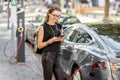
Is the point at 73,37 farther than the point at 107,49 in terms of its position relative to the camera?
Yes

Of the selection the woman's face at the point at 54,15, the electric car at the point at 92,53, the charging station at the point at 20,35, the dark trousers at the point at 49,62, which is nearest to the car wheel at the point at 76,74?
the electric car at the point at 92,53

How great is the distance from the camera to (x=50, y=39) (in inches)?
248

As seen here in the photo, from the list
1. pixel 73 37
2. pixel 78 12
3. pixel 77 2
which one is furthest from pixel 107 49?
pixel 77 2

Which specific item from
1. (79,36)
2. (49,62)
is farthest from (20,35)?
(49,62)

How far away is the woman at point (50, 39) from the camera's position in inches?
246

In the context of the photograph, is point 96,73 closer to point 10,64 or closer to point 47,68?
point 47,68

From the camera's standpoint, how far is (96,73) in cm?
621

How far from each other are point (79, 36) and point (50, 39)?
1513 mm

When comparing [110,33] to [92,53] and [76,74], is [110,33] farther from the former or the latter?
[76,74]

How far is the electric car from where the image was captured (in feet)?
20.0

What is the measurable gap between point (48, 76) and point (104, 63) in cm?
102

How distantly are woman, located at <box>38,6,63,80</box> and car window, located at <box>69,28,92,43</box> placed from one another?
98cm

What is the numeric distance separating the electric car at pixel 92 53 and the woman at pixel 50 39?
57 cm

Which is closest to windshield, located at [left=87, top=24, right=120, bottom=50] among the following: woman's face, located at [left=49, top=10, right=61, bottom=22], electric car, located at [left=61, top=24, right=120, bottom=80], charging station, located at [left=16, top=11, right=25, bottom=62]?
electric car, located at [left=61, top=24, right=120, bottom=80]
